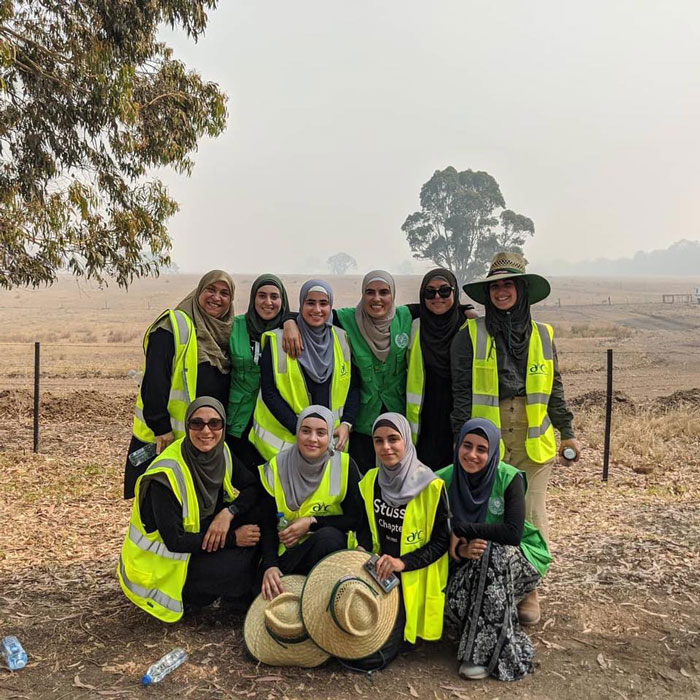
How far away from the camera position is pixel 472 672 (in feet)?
11.5

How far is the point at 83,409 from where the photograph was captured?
37.6 feet

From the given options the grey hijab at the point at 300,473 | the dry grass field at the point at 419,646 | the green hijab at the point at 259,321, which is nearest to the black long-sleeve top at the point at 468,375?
the grey hijab at the point at 300,473

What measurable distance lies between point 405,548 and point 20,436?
7.74 meters

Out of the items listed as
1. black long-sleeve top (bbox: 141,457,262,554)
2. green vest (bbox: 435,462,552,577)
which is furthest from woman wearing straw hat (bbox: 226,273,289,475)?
green vest (bbox: 435,462,552,577)

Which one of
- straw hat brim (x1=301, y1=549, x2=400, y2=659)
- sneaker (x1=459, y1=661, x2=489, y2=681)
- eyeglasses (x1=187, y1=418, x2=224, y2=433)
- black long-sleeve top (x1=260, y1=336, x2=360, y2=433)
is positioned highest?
black long-sleeve top (x1=260, y1=336, x2=360, y2=433)

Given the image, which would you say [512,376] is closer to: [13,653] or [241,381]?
[241,381]

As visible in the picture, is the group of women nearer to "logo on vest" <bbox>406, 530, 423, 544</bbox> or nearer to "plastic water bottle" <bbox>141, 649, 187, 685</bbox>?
"logo on vest" <bbox>406, 530, 423, 544</bbox>

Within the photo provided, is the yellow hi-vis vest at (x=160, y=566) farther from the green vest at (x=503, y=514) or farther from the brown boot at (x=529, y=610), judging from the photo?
the brown boot at (x=529, y=610)

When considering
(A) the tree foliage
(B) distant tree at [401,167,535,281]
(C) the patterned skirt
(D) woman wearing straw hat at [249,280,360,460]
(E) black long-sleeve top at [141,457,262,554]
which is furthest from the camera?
(B) distant tree at [401,167,535,281]

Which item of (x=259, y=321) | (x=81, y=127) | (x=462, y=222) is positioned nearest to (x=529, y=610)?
(x=259, y=321)

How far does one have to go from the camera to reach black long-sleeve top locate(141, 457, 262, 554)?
3.83 m

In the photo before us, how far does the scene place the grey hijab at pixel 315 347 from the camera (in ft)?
14.1

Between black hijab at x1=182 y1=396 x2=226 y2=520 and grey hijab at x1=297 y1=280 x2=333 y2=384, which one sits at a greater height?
grey hijab at x1=297 y1=280 x2=333 y2=384

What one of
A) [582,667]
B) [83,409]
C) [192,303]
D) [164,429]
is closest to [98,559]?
[164,429]
